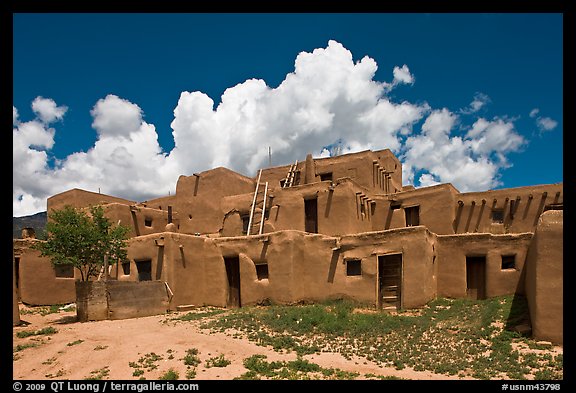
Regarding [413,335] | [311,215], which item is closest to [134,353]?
[413,335]

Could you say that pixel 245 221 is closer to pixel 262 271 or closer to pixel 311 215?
pixel 311 215

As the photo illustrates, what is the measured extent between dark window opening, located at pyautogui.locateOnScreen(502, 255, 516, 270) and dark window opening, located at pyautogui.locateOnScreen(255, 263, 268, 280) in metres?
10.5

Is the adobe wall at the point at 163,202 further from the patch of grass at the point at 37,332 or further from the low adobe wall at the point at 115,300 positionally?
the patch of grass at the point at 37,332

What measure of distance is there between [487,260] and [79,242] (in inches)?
689

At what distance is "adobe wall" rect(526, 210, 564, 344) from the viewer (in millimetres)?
12094

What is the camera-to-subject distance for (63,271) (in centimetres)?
2498

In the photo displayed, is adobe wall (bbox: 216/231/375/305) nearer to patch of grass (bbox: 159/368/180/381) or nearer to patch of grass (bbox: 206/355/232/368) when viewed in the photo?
patch of grass (bbox: 206/355/232/368)

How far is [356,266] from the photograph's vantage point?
19203 mm

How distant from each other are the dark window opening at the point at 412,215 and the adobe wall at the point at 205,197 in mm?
11694

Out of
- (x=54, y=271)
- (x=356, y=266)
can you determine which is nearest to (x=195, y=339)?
(x=356, y=266)

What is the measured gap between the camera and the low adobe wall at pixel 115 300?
17062 millimetres

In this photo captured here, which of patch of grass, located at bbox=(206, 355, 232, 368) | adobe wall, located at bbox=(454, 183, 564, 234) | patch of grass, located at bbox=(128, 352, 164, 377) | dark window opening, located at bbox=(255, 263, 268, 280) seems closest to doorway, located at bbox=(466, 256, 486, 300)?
adobe wall, located at bbox=(454, 183, 564, 234)

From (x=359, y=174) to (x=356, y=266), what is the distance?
30.6 ft

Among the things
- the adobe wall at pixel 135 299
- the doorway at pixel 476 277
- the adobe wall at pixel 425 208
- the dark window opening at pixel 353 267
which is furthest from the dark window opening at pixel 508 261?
the adobe wall at pixel 135 299
